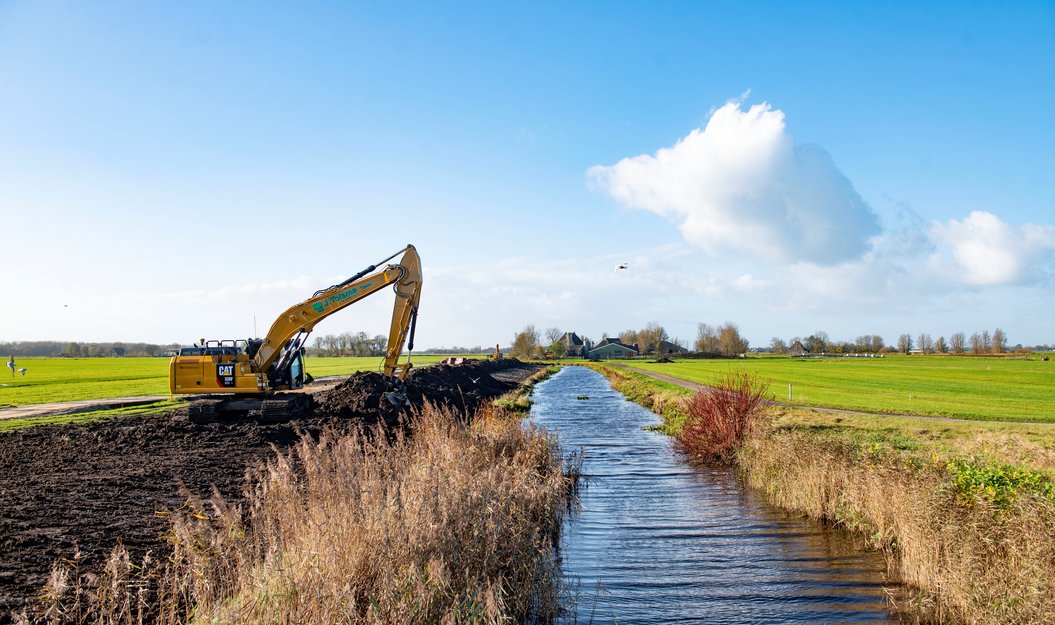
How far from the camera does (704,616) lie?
31.7 feet

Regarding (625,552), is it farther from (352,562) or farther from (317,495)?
(352,562)

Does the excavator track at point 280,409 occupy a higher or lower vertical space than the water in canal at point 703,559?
higher

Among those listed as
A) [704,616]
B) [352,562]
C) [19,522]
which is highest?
[352,562]

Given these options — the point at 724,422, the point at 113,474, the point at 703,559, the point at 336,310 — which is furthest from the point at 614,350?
the point at 703,559

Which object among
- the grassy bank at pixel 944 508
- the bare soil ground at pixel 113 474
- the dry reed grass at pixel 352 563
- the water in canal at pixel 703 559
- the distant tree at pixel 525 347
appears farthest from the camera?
the distant tree at pixel 525 347

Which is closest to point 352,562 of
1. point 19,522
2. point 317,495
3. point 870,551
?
point 317,495

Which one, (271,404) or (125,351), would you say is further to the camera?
(125,351)

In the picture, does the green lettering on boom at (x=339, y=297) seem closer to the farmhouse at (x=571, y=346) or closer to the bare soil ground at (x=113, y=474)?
the bare soil ground at (x=113, y=474)

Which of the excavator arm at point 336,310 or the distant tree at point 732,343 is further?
the distant tree at point 732,343

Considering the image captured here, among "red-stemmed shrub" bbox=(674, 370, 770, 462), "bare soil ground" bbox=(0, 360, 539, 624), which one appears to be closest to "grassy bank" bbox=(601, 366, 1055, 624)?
"red-stemmed shrub" bbox=(674, 370, 770, 462)

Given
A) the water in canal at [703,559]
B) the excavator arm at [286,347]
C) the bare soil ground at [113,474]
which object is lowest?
the water in canal at [703,559]

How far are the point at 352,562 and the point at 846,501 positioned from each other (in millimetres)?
10713

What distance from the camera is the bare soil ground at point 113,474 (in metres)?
10.4

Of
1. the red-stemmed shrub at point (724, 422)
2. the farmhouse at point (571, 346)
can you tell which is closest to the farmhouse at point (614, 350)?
the farmhouse at point (571, 346)
